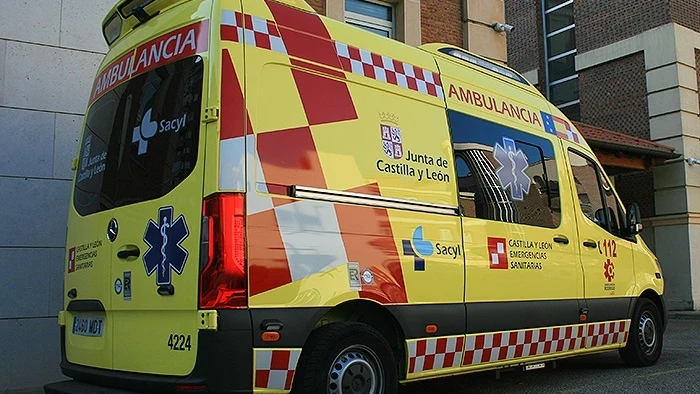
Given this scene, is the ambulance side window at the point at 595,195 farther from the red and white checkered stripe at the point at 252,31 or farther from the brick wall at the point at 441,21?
the brick wall at the point at 441,21

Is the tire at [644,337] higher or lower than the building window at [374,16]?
lower

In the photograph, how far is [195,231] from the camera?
12.2 feet

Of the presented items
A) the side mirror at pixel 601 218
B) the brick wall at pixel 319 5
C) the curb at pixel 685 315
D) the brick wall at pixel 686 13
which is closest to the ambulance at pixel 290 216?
the side mirror at pixel 601 218

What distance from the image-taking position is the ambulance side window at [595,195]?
6.62 m

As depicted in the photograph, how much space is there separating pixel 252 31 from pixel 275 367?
6.14 feet

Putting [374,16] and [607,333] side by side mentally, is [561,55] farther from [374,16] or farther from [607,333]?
[607,333]

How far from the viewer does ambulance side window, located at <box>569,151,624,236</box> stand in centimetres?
662

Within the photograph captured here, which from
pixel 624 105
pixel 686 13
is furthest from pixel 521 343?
pixel 686 13

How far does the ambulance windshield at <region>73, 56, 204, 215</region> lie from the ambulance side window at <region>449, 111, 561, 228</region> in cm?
207

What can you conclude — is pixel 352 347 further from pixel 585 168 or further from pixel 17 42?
pixel 17 42

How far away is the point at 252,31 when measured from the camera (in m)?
4.08

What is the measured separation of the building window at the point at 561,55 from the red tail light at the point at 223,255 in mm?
17932

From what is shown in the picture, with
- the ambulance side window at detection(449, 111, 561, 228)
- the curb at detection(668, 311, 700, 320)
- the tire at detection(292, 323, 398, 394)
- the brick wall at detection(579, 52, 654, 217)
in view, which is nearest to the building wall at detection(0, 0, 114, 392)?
the tire at detection(292, 323, 398, 394)

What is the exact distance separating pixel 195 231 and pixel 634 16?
57.3ft
